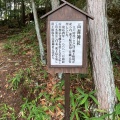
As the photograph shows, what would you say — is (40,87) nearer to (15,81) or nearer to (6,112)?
(15,81)

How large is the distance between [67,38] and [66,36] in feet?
0.10

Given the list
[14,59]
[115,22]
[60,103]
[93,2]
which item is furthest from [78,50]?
[14,59]

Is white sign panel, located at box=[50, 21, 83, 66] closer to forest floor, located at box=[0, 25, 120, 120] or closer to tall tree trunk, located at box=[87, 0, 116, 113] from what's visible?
tall tree trunk, located at box=[87, 0, 116, 113]

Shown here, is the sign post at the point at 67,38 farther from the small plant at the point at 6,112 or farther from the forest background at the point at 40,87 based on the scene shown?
the small plant at the point at 6,112

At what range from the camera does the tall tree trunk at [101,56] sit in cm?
328

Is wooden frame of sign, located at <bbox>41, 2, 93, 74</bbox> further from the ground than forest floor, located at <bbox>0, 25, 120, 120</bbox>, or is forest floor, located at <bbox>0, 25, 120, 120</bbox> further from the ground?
wooden frame of sign, located at <bbox>41, 2, 93, 74</bbox>

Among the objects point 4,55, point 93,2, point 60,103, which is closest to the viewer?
point 93,2

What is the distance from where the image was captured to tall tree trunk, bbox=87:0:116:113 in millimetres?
3282

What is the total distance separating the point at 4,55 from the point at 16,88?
174cm

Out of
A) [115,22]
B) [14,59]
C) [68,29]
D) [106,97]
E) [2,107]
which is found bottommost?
[2,107]

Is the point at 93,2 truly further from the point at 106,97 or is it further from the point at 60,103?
the point at 60,103

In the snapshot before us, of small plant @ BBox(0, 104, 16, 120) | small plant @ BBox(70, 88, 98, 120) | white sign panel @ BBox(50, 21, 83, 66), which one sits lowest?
small plant @ BBox(0, 104, 16, 120)

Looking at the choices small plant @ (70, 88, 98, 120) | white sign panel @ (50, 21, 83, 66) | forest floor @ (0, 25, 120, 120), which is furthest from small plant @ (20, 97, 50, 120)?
white sign panel @ (50, 21, 83, 66)

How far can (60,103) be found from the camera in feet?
12.5
